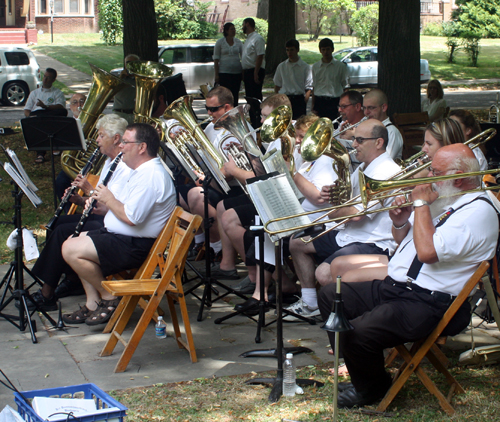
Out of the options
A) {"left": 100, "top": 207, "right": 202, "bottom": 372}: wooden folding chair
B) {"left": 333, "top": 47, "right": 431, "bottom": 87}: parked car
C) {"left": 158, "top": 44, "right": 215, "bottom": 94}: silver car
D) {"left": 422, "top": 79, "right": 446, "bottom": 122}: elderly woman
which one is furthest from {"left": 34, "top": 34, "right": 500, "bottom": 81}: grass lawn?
{"left": 100, "top": 207, "right": 202, "bottom": 372}: wooden folding chair

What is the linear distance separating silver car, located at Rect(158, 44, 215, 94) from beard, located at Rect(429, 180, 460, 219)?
15.8m

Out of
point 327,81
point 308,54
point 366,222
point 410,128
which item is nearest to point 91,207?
→ point 366,222

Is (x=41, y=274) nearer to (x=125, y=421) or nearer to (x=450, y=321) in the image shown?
(x=125, y=421)

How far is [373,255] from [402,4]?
480 centimetres

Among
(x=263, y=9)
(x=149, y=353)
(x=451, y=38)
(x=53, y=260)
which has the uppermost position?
(x=263, y=9)

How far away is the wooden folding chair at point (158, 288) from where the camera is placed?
3.98m

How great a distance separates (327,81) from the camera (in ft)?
32.9

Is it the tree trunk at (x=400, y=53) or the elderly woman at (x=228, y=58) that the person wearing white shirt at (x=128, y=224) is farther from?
the elderly woman at (x=228, y=58)

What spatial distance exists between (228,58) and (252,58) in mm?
462

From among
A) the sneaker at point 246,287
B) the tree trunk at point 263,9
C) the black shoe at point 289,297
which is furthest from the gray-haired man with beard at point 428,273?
the tree trunk at point 263,9

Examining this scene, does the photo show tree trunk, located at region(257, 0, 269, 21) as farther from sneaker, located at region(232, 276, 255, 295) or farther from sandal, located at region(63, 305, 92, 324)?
sandal, located at region(63, 305, 92, 324)

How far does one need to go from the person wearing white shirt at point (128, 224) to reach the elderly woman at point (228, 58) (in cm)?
734

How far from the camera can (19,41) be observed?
102ft

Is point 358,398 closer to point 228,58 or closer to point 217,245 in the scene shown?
point 217,245
